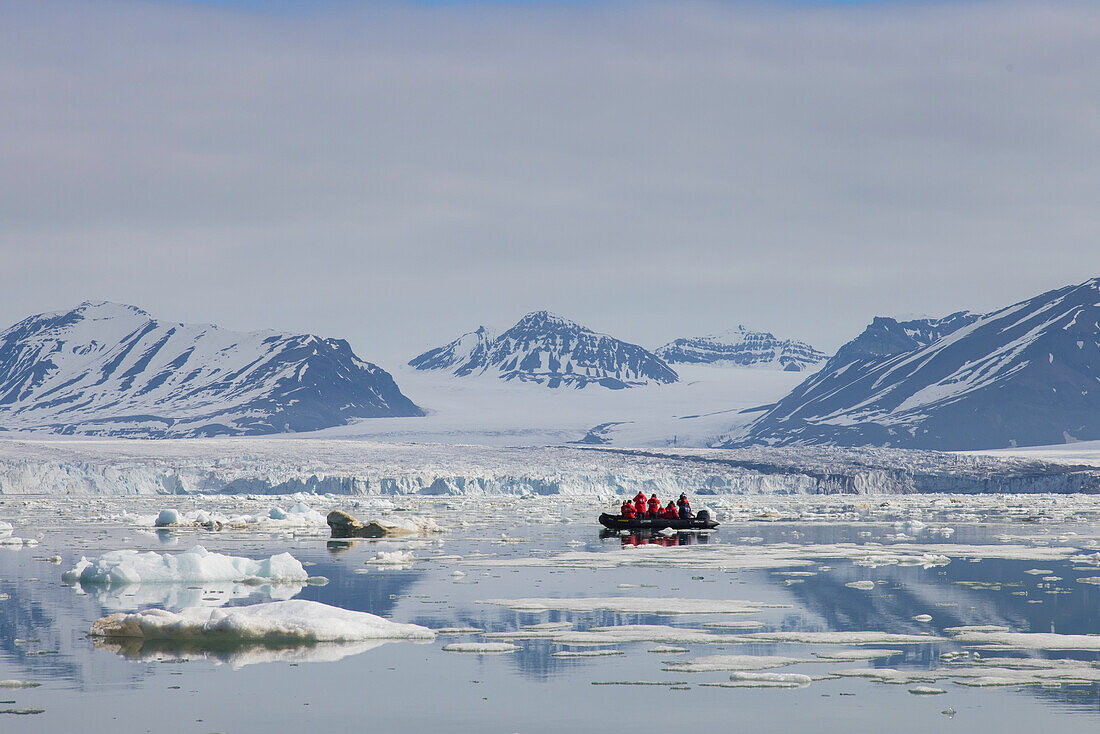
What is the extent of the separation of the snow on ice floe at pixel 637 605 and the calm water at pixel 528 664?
356 mm

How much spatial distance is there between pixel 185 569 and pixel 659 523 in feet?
63.4

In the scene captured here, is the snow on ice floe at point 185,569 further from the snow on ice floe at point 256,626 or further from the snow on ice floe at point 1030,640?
the snow on ice floe at point 1030,640

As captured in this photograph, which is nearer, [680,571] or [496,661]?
[496,661]

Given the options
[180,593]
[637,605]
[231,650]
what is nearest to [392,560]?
[180,593]

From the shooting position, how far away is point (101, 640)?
46.8ft

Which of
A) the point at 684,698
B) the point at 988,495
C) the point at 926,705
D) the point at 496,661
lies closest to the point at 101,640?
the point at 496,661

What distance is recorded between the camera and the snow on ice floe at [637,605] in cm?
1720

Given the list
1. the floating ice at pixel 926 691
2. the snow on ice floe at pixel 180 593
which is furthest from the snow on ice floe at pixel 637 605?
the floating ice at pixel 926 691

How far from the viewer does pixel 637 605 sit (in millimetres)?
17781

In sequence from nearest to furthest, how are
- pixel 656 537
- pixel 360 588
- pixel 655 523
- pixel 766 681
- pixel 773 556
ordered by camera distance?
pixel 766 681 < pixel 360 588 < pixel 773 556 < pixel 656 537 < pixel 655 523

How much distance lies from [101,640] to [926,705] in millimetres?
9273

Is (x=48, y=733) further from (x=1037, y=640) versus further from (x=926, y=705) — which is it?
(x=1037, y=640)

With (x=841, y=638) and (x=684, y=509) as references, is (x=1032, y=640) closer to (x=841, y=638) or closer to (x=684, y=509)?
(x=841, y=638)

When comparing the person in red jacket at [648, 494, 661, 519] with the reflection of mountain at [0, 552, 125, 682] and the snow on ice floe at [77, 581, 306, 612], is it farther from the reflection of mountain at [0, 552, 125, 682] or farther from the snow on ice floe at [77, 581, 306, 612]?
the reflection of mountain at [0, 552, 125, 682]
